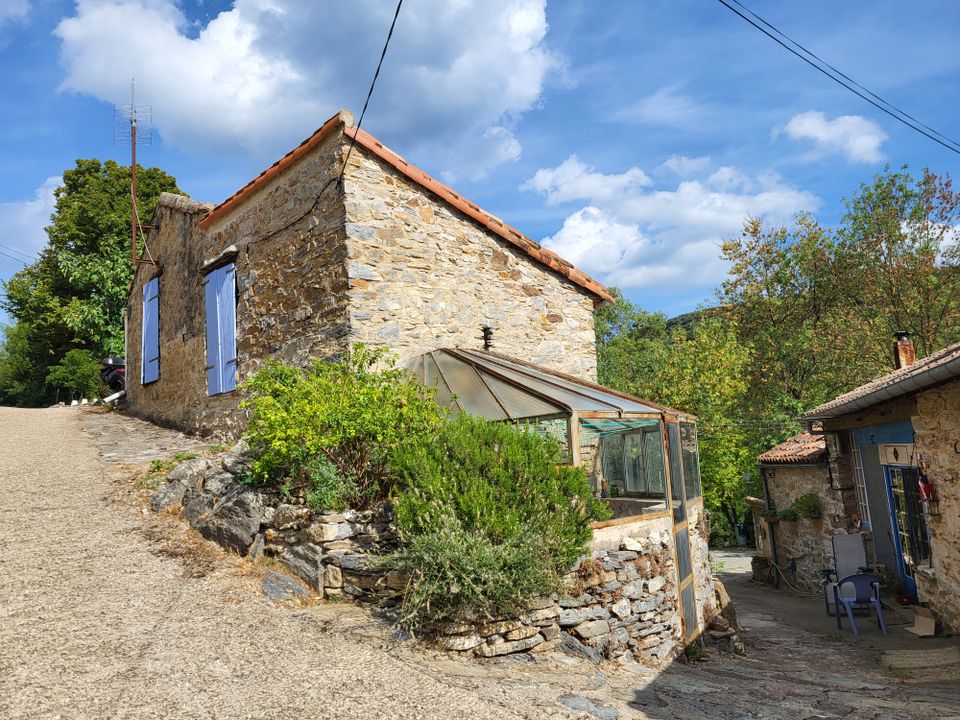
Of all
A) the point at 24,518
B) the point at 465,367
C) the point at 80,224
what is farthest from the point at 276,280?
the point at 80,224

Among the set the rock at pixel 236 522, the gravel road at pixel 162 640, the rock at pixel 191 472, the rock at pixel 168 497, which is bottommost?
the gravel road at pixel 162 640

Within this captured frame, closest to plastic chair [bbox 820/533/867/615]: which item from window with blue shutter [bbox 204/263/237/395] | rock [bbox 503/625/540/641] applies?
rock [bbox 503/625/540/641]

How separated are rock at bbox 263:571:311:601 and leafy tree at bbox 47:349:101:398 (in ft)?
57.6

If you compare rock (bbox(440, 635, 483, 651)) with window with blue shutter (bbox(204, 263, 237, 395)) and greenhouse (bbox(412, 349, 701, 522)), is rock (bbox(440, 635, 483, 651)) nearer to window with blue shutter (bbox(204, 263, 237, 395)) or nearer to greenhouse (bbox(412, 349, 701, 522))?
greenhouse (bbox(412, 349, 701, 522))

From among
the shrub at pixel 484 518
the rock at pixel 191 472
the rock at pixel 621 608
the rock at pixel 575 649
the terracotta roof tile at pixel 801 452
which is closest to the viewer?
the shrub at pixel 484 518

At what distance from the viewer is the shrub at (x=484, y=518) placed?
4934mm

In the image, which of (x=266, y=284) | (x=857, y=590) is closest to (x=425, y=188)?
(x=266, y=284)

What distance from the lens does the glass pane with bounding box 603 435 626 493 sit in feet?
34.4

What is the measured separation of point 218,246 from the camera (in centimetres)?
1091

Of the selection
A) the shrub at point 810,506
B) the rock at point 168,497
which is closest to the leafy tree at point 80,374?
the rock at point 168,497

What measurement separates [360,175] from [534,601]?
596 cm

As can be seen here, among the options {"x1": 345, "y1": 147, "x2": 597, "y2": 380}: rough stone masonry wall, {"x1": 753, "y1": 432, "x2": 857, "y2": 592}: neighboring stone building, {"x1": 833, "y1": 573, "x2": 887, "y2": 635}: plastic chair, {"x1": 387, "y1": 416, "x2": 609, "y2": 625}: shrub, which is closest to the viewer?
{"x1": 387, "y1": 416, "x2": 609, "y2": 625}: shrub

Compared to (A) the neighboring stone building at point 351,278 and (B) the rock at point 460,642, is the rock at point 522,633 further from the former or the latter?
(A) the neighboring stone building at point 351,278

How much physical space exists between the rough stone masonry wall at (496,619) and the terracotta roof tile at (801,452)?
23.1 feet
